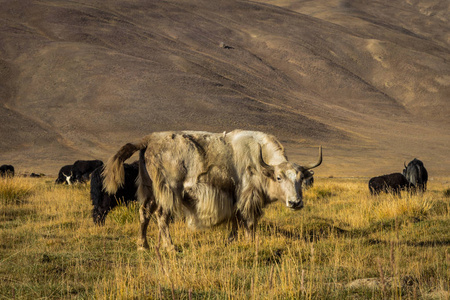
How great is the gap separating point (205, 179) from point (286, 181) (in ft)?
4.04

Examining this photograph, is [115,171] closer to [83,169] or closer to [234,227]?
[234,227]

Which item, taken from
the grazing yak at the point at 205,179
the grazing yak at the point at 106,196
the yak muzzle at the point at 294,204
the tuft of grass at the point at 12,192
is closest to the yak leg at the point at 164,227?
the grazing yak at the point at 205,179

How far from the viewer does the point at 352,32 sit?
128000 mm

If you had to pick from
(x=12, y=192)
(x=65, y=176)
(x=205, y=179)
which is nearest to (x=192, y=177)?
(x=205, y=179)

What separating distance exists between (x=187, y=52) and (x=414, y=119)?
134 feet

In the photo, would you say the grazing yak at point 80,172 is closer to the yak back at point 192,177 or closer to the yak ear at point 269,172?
the yak back at point 192,177

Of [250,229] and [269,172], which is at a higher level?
[269,172]

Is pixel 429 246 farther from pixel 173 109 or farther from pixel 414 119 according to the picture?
pixel 414 119

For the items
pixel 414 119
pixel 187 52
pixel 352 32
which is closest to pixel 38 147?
pixel 187 52

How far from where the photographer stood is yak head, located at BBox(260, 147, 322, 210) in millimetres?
7578

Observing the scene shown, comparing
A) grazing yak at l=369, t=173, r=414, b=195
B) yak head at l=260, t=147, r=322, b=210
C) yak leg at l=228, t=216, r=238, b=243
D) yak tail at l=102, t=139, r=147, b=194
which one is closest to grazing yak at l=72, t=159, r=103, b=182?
grazing yak at l=369, t=173, r=414, b=195

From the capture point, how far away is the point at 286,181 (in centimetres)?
777

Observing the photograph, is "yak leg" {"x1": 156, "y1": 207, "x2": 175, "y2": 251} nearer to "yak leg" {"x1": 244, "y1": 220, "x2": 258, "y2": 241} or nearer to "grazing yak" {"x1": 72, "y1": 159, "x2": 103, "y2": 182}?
"yak leg" {"x1": 244, "y1": 220, "x2": 258, "y2": 241}

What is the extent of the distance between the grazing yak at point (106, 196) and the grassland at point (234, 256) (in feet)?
0.69
